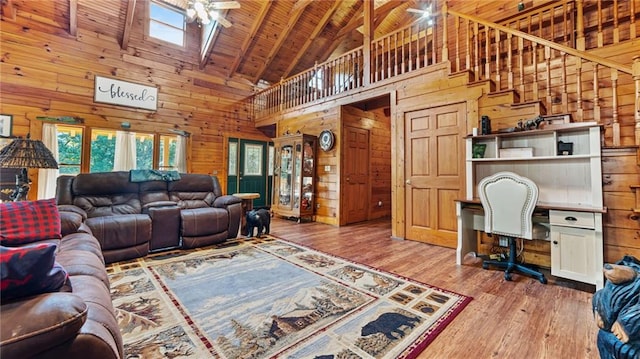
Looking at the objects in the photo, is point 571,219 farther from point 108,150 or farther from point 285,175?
point 108,150

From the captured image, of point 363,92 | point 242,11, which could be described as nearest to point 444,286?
point 363,92

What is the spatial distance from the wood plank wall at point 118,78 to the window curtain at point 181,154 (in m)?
0.15

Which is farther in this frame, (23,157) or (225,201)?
(225,201)

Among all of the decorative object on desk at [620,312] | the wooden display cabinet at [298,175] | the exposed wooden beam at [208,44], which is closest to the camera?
the decorative object on desk at [620,312]

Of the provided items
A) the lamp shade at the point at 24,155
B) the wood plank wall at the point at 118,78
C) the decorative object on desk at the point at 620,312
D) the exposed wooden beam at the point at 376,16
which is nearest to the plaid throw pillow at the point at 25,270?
the decorative object on desk at the point at 620,312

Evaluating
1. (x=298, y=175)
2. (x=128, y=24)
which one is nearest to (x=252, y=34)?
(x=128, y=24)

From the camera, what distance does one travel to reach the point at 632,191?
256 centimetres

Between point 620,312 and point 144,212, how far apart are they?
14.1ft

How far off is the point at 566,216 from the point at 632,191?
0.73 meters

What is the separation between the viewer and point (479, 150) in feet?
11.1

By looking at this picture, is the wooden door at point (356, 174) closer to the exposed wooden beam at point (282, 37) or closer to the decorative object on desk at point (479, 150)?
the decorative object on desk at point (479, 150)

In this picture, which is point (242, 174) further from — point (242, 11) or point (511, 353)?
point (511, 353)

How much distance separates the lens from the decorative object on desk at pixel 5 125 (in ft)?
15.5

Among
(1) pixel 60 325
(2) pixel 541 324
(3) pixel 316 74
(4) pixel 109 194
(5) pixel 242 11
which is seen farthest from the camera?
(5) pixel 242 11
